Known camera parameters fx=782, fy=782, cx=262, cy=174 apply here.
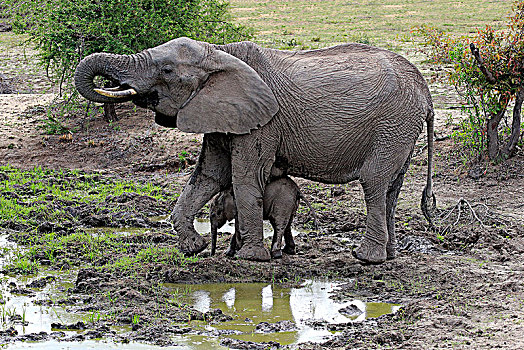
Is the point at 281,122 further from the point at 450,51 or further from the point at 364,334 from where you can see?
the point at 450,51

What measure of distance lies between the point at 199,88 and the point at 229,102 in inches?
13.5

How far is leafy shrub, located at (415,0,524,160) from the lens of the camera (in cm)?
1120

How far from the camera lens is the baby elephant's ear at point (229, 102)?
7789 mm

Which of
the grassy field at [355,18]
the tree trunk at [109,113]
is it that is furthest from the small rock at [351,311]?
the grassy field at [355,18]

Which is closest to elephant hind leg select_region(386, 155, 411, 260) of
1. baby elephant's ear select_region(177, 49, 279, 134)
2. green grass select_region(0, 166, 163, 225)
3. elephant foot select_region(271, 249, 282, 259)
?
elephant foot select_region(271, 249, 282, 259)

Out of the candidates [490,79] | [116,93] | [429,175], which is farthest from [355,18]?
[116,93]

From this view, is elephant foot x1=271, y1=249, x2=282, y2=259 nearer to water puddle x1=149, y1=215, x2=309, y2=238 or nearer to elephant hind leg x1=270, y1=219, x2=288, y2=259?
elephant hind leg x1=270, y1=219, x2=288, y2=259

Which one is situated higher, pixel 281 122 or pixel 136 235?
pixel 281 122

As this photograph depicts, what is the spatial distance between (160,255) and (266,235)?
1.83 metres

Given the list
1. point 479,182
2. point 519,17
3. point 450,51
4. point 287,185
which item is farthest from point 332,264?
point 519,17

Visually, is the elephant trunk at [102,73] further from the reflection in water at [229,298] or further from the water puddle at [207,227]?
the water puddle at [207,227]

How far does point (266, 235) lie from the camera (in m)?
9.95

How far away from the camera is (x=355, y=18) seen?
36906 mm

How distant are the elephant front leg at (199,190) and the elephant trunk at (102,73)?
1148 millimetres
